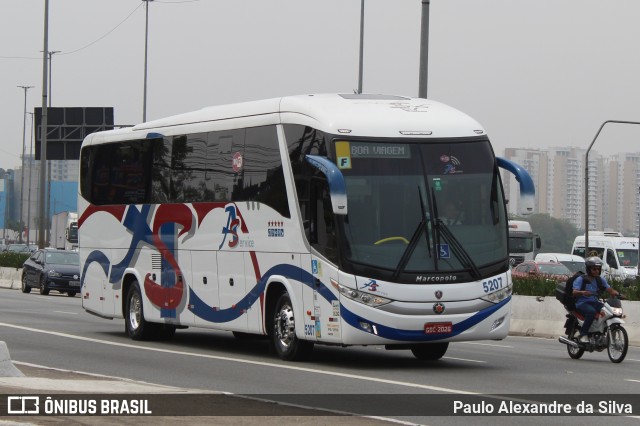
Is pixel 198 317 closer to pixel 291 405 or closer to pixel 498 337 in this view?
pixel 498 337

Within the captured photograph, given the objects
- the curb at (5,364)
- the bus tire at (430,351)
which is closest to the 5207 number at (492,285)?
the bus tire at (430,351)

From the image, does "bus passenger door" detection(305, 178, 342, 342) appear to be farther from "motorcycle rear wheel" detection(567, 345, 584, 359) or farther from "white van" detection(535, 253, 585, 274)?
"white van" detection(535, 253, 585, 274)

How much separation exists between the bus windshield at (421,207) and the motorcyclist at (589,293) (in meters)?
2.71

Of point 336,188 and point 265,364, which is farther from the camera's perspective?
point 265,364

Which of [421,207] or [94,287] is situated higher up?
[421,207]

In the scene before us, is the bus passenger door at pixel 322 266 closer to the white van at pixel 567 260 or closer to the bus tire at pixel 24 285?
the bus tire at pixel 24 285

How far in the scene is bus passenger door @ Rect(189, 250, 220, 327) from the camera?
846 inches

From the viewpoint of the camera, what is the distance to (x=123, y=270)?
2462 centimetres

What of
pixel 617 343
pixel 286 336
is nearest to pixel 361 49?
pixel 617 343

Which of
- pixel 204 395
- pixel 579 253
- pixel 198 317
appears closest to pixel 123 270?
pixel 198 317

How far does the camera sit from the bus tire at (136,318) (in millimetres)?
23891

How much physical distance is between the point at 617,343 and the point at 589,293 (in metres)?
0.84

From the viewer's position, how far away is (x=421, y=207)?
717 inches

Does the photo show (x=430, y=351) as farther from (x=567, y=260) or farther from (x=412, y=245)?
(x=567, y=260)
